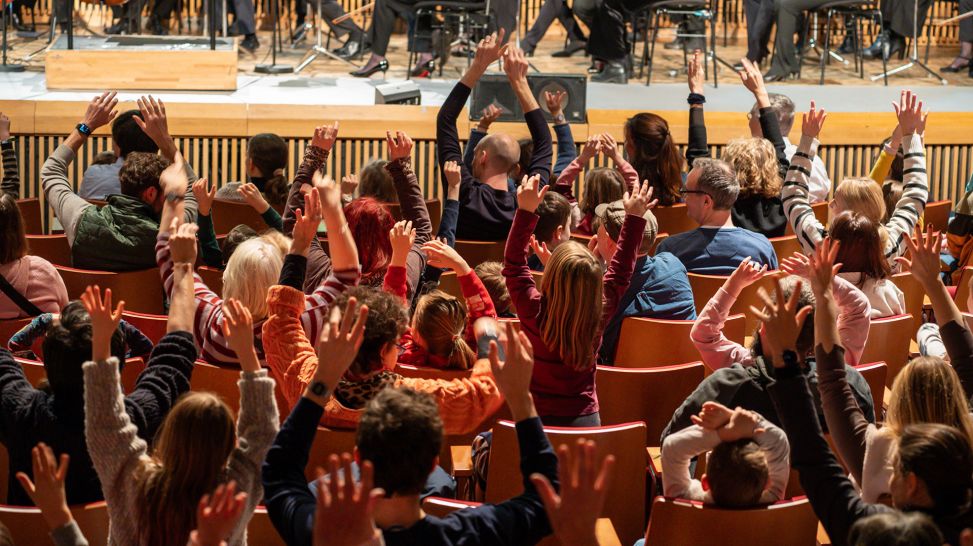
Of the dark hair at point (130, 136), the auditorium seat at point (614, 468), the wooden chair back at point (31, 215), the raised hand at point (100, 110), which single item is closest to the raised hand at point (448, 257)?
the auditorium seat at point (614, 468)

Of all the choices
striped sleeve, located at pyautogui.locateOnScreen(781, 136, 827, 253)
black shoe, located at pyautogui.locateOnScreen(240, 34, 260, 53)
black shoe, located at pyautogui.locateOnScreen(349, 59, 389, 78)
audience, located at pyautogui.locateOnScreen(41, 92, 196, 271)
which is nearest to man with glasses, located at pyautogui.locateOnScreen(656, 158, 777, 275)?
striped sleeve, located at pyautogui.locateOnScreen(781, 136, 827, 253)

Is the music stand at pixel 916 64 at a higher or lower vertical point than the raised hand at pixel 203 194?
higher

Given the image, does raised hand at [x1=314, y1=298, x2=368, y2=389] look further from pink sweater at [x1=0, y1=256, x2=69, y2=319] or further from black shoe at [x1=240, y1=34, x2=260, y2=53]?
black shoe at [x1=240, y1=34, x2=260, y2=53]

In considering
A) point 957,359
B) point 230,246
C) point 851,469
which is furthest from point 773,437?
point 230,246

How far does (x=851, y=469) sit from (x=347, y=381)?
3.54 feet

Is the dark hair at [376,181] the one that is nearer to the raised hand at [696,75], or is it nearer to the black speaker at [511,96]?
the raised hand at [696,75]

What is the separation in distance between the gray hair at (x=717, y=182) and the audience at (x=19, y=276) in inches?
86.5

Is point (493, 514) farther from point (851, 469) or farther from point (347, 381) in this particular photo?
point (851, 469)

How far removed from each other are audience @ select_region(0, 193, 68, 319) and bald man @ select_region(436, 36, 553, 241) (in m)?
1.74

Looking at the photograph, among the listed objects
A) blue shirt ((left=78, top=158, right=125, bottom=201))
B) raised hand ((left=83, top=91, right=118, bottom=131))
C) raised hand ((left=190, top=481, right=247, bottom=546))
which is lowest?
blue shirt ((left=78, top=158, right=125, bottom=201))

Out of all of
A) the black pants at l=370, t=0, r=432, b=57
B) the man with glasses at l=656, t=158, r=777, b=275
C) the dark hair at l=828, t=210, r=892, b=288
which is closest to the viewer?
the dark hair at l=828, t=210, r=892, b=288

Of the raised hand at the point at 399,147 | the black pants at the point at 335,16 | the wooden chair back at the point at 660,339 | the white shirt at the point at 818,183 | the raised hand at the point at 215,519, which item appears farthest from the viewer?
the black pants at the point at 335,16

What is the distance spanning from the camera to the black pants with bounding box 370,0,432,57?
343 inches

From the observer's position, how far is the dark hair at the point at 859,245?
365 centimetres
